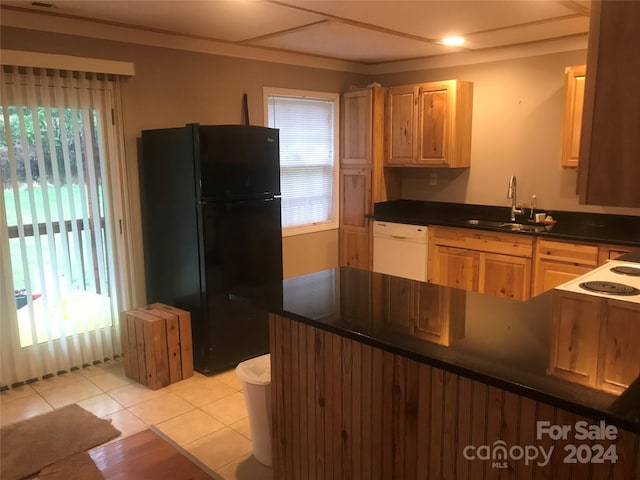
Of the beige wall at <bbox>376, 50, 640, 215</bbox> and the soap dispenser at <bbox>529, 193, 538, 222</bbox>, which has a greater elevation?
the beige wall at <bbox>376, 50, 640, 215</bbox>

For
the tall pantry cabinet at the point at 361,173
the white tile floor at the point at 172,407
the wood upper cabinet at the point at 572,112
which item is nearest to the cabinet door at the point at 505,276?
the wood upper cabinet at the point at 572,112

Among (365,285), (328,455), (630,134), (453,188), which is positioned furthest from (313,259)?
(630,134)

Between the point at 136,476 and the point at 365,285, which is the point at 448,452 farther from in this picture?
the point at 136,476

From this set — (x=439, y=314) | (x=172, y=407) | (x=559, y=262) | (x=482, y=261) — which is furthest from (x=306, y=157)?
(x=439, y=314)

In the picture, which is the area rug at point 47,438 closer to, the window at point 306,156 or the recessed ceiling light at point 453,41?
the window at point 306,156

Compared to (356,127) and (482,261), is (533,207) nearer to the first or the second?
(482,261)

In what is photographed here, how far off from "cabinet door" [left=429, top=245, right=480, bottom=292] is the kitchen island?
2.18 meters

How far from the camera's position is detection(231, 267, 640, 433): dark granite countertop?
1279 mm

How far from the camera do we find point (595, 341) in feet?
5.43

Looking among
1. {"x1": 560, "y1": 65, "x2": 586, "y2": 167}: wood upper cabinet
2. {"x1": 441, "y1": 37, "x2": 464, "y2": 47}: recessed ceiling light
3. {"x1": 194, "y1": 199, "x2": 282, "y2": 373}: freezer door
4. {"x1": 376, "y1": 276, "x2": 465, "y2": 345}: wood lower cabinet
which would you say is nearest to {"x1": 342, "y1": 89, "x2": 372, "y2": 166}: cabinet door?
{"x1": 441, "y1": 37, "x2": 464, "y2": 47}: recessed ceiling light

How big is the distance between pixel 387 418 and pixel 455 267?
2.91 meters

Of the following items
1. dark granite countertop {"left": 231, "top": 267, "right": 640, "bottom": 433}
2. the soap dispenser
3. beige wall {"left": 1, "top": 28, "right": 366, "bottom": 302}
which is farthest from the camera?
the soap dispenser

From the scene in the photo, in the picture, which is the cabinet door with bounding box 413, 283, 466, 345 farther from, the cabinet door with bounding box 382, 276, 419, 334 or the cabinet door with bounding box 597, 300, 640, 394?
the cabinet door with bounding box 597, 300, 640, 394

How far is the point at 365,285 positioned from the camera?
2.34m
